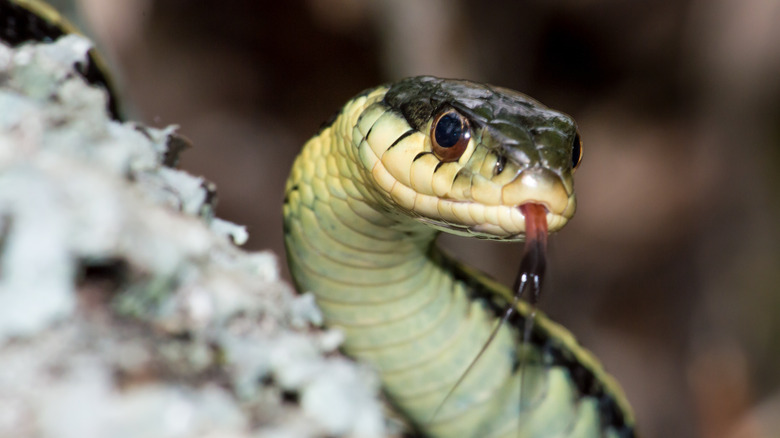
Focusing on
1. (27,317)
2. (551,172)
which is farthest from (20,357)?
(551,172)

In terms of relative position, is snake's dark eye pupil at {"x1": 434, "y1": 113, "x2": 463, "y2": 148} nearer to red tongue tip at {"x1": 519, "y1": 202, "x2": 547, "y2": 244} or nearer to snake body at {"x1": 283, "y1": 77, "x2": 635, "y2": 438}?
snake body at {"x1": 283, "y1": 77, "x2": 635, "y2": 438}

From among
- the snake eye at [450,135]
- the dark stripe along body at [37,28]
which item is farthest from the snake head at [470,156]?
the dark stripe along body at [37,28]

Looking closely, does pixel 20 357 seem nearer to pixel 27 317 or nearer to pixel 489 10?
pixel 27 317

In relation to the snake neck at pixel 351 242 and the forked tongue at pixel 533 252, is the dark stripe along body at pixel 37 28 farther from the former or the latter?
the forked tongue at pixel 533 252

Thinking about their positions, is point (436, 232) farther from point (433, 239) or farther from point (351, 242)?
point (351, 242)

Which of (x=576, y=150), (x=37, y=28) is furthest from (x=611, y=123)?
(x=37, y=28)

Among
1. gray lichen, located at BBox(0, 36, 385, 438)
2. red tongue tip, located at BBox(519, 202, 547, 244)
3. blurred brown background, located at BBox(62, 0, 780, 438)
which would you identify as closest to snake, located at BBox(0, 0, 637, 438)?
red tongue tip, located at BBox(519, 202, 547, 244)

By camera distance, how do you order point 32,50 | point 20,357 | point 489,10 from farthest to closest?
1. point 489,10
2. point 32,50
3. point 20,357
